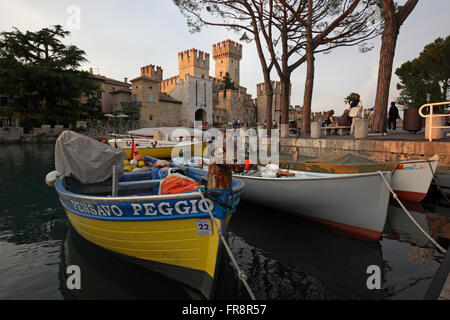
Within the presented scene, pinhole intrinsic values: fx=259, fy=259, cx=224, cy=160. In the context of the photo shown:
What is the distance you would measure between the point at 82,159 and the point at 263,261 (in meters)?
4.09

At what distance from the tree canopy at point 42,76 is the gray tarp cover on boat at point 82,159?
108 feet

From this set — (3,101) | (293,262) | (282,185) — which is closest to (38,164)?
(282,185)

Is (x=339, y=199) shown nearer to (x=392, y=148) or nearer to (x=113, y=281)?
(x=113, y=281)

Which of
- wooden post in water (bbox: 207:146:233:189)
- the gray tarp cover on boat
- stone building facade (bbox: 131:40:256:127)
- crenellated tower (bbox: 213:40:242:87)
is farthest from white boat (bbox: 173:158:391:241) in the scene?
crenellated tower (bbox: 213:40:242:87)

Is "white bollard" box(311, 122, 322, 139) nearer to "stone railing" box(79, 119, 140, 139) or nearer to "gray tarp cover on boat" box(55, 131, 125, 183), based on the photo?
"gray tarp cover on boat" box(55, 131, 125, 183)

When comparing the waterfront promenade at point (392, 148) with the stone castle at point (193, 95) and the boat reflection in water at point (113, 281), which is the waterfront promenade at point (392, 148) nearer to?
the boat reflection in water at point (113, 281)

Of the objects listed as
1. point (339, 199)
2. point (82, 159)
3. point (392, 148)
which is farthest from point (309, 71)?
point (82, 159)

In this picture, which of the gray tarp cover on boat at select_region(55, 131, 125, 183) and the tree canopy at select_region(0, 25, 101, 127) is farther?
the tree canopy at select_region(0, 25, 101, 127)

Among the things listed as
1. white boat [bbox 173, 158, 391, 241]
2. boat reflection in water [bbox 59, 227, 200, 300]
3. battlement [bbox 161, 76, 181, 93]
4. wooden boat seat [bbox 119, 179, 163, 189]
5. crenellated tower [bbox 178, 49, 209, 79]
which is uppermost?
crenellated tower [bbox 178, 49, 209, 79]

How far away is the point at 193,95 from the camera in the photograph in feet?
159

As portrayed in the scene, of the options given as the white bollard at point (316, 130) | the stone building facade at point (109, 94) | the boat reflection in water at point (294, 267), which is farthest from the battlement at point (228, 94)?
the boat reflection in water at point (294, 267)

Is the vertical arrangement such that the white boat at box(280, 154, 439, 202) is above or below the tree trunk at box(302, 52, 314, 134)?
below

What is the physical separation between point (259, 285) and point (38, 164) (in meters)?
16.7

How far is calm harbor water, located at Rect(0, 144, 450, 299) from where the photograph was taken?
3.85 meters
